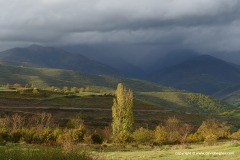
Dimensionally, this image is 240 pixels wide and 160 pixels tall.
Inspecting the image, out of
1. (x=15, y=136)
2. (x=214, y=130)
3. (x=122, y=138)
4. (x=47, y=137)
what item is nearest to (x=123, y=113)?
(x=122, y=138)

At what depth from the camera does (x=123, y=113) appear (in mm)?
95438

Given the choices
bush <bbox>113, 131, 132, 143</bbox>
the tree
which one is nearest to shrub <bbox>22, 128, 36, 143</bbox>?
bush <bbox>113, 131, 132, 143</bbox>

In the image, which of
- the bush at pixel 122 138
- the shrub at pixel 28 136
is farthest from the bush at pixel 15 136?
the bush at pixel 122 138

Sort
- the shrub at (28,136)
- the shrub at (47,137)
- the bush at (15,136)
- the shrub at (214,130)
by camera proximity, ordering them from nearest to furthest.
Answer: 1. the bush at (15,136)
2. the shrub at (28,136)
3. the shrub at (47,137)
4. the shrub at (214,130)

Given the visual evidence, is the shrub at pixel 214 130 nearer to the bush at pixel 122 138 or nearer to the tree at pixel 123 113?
the tree at pixel 123 113

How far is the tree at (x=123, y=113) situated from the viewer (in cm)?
9450

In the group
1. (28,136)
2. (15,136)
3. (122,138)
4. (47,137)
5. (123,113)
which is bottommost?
(122,138)

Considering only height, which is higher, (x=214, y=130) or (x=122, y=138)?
(x=122, y=138)

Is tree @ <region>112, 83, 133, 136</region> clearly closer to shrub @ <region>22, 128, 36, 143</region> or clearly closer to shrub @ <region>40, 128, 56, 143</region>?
shrub @ <region>40, 128, 56, 143</region>

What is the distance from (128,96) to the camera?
9725cm

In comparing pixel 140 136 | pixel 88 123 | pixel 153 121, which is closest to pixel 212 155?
pixel 140 136

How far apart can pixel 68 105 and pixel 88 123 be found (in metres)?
44.1

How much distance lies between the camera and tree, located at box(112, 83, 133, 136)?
9450 cm

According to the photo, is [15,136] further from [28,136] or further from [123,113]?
[123,113]
